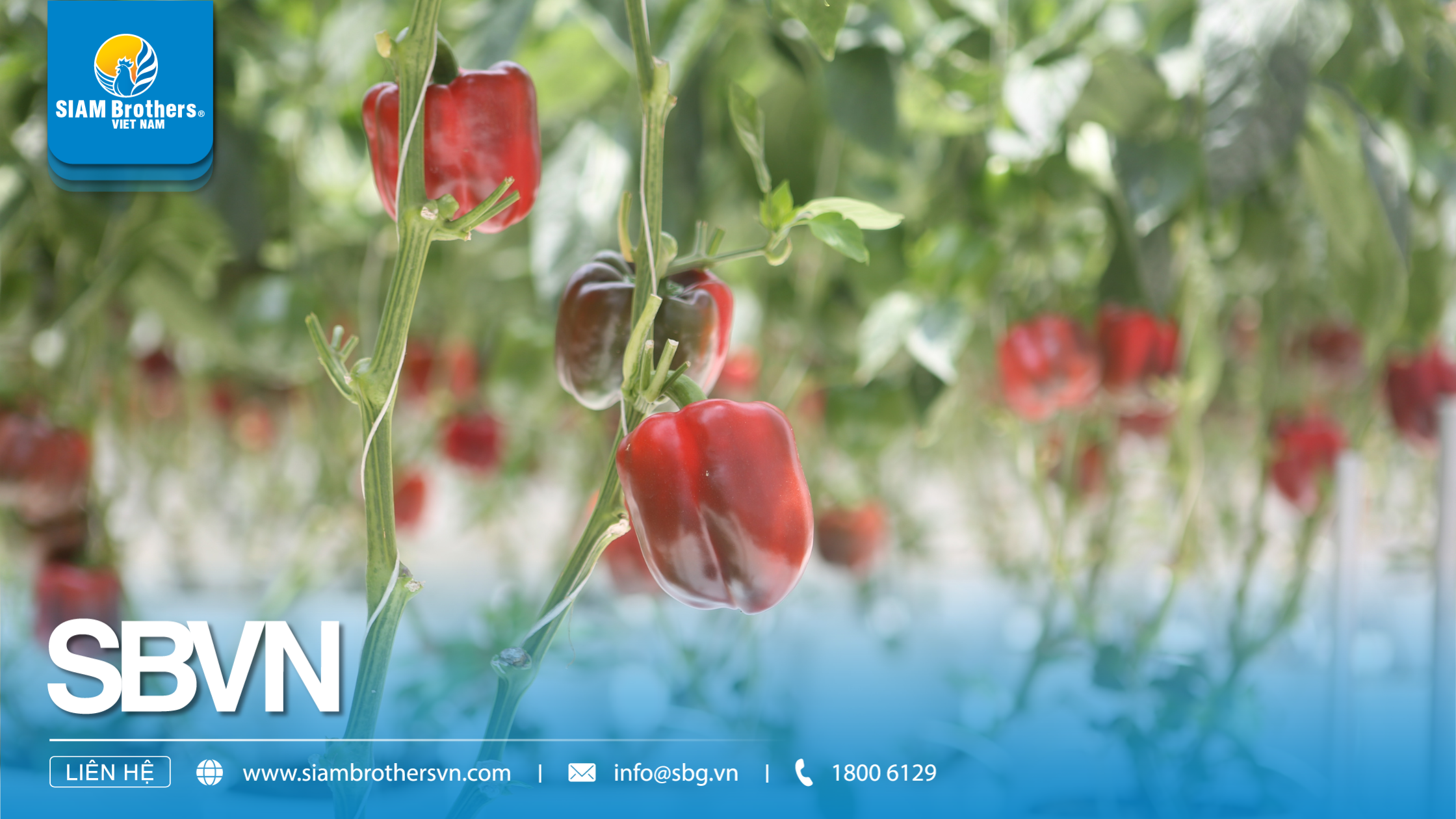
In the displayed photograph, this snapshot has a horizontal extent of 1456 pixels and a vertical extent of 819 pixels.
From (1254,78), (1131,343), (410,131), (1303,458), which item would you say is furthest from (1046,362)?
(410,131)

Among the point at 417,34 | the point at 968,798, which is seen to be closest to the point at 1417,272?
the point at 968,798

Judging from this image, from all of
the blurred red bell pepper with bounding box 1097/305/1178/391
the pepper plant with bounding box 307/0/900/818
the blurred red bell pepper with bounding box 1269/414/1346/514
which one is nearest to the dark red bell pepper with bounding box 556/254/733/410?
the pepper plant with bounding box 307/0/900/818

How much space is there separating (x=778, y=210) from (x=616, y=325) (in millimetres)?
44

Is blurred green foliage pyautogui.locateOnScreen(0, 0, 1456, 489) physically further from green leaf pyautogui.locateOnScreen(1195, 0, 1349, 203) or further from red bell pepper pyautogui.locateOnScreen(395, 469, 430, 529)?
red bell pepper pyautogui.locateOnScreen(395, 469, 430, 529)

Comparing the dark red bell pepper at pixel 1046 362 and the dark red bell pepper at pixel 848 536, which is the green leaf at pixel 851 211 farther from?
the dark red bell pepper at pixel 848 536

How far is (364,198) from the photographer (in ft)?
2.13

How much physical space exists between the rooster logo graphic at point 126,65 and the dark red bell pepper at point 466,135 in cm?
9

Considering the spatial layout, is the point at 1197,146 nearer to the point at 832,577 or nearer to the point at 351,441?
the point at 351,441

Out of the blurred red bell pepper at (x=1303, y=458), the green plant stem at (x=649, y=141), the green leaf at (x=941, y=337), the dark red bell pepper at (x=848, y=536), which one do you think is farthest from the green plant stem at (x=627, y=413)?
the blurred red bell pepper at (x=1303, y=458)

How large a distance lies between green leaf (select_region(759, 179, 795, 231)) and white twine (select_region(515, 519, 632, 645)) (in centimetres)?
7

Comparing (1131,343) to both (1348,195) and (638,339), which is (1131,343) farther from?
(638,339)

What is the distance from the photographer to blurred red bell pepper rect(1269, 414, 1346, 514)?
0.70 m

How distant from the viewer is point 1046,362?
531 mm

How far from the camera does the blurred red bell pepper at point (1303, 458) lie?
0.70 meters
